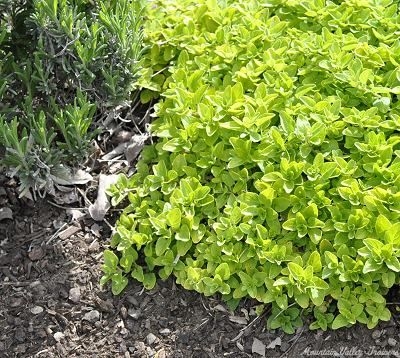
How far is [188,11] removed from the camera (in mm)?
3664

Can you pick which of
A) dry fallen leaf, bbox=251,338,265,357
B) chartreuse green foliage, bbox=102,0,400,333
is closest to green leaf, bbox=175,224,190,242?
chartreuse green foliage, bbox=102,0,400,333

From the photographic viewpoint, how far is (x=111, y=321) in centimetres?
293

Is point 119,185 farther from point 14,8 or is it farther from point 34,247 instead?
point 14,8

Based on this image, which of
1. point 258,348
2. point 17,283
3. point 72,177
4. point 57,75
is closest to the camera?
point 258,348

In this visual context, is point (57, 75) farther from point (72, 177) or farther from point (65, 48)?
point (72, 177)

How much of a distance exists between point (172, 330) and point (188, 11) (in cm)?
176

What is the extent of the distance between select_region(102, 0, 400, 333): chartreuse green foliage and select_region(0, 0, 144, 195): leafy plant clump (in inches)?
12.0

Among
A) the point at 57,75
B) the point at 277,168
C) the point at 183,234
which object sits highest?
the point at 57,75

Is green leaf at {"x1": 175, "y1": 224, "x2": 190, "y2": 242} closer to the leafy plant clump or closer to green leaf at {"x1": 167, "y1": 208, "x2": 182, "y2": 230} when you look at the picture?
green leaf at {"x1": 167, "y1": 208, "x2": 182, "y2": 230}

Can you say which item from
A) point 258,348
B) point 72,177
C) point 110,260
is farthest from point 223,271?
point 72,177

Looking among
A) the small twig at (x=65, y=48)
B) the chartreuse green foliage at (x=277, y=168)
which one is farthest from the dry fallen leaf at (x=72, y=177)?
the small twig at (x=65, y=48)

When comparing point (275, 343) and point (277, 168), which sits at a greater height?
point (277, 168)

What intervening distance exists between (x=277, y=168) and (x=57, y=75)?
44.3 inches

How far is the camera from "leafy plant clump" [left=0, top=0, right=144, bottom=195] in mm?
2900
